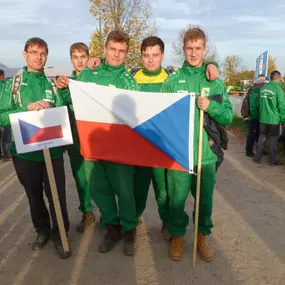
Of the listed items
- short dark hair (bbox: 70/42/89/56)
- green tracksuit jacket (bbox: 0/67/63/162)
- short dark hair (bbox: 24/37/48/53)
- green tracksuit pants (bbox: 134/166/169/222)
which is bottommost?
green tracksuit pants (bbox: 134/166/169/222)

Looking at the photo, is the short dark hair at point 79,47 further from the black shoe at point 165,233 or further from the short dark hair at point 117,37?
the black shoe at point 165,233

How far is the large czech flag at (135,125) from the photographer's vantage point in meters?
2.93

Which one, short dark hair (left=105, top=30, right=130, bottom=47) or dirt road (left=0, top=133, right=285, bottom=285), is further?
short dark hair (left=105, top=30, right=130, bottom=47)

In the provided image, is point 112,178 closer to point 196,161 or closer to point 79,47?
point 196,161

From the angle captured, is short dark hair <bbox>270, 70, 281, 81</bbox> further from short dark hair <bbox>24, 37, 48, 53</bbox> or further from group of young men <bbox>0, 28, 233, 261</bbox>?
short dark hair <bbox>24, 37, 48, 53</bbox>

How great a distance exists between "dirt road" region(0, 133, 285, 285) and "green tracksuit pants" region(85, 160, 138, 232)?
35cm

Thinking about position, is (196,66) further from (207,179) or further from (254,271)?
(254,271)

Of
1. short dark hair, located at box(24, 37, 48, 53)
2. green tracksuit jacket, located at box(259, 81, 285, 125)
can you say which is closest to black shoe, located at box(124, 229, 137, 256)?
short dark hair, located at box(24, 37, 48, 53)

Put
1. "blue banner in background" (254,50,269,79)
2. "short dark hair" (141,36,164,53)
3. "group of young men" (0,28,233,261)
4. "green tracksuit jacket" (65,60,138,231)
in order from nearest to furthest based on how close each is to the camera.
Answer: "group of young men" (0,28,233,261) < "green tracksuit jacket" (65,60,138,231) < "short dark hair" (141,36,164,53) < "blue banner in background" (254,50,269,79)

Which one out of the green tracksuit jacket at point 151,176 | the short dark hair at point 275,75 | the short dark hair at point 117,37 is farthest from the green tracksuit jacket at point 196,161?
the short dark hair at point 275,75

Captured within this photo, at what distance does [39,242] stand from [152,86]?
7.13 ft

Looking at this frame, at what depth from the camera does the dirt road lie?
2.91 m

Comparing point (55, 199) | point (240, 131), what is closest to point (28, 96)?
point (55, 199)

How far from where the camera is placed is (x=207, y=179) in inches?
123
